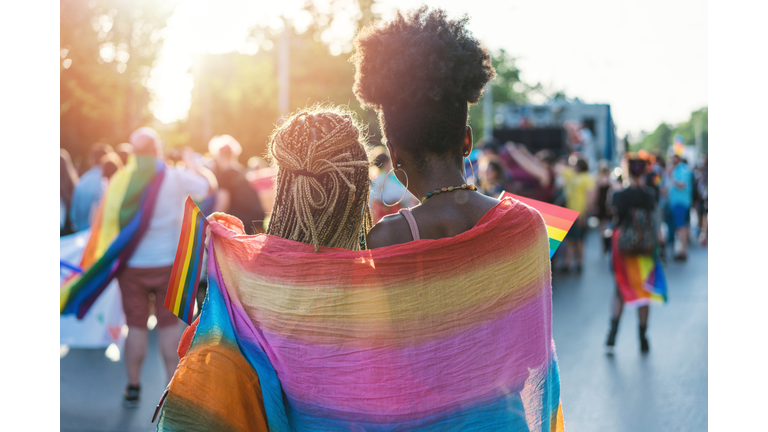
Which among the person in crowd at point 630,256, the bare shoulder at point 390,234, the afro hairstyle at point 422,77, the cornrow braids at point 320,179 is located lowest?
the person in crowd at point 630,256

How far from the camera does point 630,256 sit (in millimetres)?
6242

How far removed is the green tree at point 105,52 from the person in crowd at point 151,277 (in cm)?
189

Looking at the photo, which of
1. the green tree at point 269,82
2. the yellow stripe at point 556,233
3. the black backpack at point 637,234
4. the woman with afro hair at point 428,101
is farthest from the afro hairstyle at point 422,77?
the black backpack at point 637,234

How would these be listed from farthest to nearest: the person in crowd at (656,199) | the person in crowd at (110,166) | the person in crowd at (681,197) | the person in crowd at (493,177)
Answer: the person in crowd at (681,197) → the person in crowd at (493,177) → the person in crowd at (110,166) → the person in crowd at (656,199)

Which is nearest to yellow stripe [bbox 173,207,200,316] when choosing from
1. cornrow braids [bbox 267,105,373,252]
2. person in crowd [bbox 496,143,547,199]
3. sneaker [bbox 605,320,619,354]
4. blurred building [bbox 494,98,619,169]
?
cornrow braids [bbox 267,105,373,252]

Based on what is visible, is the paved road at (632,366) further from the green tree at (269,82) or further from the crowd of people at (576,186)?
the green tree at (269,82)

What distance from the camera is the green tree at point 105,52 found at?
19.9 ft

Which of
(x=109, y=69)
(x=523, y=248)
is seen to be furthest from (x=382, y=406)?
(x=109, y=69)

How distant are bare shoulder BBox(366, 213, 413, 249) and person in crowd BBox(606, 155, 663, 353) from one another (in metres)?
4.63

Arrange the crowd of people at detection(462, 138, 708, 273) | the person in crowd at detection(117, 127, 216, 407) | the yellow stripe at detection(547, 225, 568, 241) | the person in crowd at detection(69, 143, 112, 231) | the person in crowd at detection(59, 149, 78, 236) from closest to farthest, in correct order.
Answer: the yellow stripe at detection(547, 225, 568, 241) < the person in crowd at detection(117, 127, 216, 407) < the person in crowd at detection(69, 143, 112, 231) < the person in crowd at detection(59, 149, 78, 236) < the crowd of people at detection(462, 138, 708, 273)

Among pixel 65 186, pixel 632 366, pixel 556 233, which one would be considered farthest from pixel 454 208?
pixel 65 186

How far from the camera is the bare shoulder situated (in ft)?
6.22

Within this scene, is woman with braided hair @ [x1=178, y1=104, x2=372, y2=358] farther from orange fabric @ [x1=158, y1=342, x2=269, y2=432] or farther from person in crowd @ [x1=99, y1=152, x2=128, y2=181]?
person in crowd @ [x1=99, y1=152, x2=128, y2=181]

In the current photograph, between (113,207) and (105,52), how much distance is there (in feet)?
8.96
